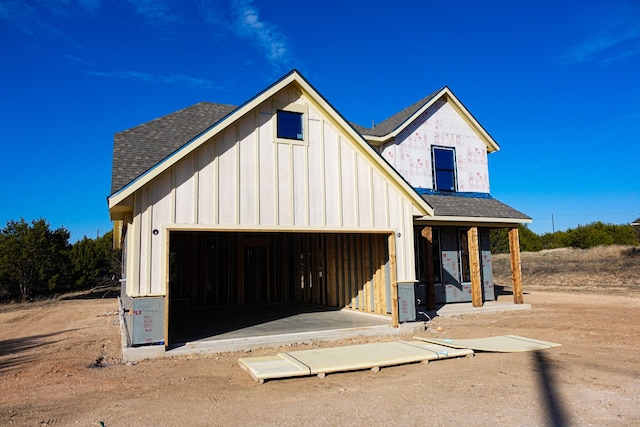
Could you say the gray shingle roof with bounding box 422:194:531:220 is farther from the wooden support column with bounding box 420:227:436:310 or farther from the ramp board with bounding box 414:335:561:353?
the ramp board with bounding box 414:335:561:353

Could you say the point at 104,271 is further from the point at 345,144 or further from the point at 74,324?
the point at 345,144

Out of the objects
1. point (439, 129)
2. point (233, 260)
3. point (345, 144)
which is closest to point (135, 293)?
point (345, 144)

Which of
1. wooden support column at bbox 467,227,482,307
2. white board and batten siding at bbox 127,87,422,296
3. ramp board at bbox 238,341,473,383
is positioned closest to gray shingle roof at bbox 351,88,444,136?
wooden support column at bbox 467,227,482,307

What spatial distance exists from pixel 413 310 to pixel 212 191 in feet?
19.3

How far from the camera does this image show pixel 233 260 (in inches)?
672

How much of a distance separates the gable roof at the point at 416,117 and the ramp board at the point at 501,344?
302 inches

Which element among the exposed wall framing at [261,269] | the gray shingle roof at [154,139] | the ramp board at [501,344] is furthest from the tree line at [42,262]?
the ramp board at [501,344]

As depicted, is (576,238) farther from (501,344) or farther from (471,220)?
(501,344)

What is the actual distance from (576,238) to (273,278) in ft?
135

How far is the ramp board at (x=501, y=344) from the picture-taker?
8562mm

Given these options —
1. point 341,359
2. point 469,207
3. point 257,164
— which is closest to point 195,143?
point 257,164

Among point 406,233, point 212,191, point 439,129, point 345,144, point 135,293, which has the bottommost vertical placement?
point 135,293

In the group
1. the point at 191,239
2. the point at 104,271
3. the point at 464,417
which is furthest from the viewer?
the point at 104,271

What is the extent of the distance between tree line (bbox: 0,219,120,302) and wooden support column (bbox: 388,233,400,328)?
51.1ft
